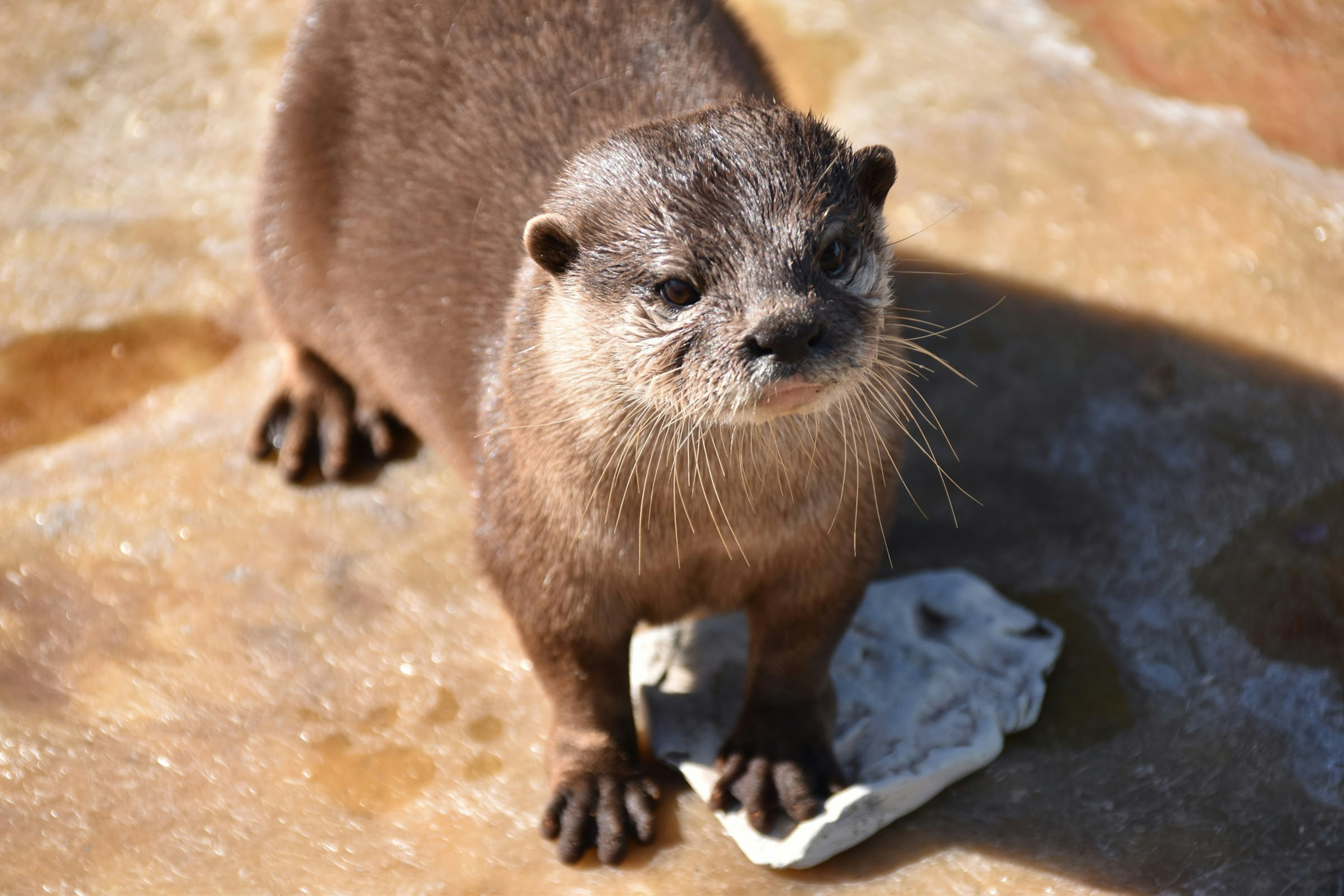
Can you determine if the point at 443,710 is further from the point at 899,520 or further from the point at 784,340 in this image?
the point at 784,340

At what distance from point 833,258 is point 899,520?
102 centimetres

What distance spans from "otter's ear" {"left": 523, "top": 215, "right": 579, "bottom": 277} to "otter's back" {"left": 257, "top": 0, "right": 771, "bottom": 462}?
0.41m

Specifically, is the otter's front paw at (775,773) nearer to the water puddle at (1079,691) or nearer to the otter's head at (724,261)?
the water puddle at (1079,691)

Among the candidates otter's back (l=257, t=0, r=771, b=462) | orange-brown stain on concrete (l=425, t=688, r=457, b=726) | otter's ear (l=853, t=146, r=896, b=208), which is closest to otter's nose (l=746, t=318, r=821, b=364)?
otter's ear (l=853, t=146, r=896, b=208)

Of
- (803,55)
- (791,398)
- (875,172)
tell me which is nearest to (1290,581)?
(875,172)

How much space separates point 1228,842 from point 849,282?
3.71 ft

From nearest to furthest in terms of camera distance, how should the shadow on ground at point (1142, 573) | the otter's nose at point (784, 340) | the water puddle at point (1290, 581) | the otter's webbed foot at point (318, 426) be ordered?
the otter's nose at point (784, 340), the shadow on ground at point (1142, 573), the water puddle at point (1290, 581), the otter's webbed foot at point (318, 426)

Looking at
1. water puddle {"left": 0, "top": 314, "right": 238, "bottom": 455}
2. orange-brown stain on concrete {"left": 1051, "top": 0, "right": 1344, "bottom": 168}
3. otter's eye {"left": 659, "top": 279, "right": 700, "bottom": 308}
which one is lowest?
water puddle {"left": 0, "top": 314, "right": 238, "bottom": 455}

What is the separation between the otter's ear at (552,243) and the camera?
82.7 inches

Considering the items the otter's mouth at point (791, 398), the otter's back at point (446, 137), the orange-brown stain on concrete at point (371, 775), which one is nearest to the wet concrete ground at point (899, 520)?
the orange-brown stain on concrete at point (371, 775)

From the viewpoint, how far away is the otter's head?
1.92m

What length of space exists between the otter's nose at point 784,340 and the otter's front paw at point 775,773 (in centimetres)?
80

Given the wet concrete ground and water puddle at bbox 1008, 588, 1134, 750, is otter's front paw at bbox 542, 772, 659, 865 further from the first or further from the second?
water puddle at bbox 1008, 588, 1134, 750

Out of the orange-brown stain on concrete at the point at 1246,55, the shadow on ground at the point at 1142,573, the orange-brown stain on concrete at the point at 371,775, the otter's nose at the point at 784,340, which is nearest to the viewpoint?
the otter's nose at the point at 784,340
